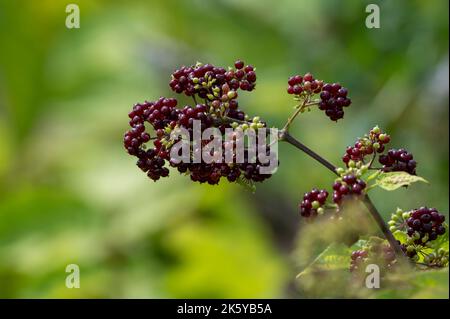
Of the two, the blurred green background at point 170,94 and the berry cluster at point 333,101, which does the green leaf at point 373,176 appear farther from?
the blurred green background at point 170,94

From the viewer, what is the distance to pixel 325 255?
1.22 meters

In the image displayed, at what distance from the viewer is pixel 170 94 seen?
5.07m

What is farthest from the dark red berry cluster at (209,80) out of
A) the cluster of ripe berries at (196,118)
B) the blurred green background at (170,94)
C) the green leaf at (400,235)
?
the blurred green background at (170,94)

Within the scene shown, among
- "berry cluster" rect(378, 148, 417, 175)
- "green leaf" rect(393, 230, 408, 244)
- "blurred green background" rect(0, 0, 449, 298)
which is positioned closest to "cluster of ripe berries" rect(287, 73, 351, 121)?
"berry cluster" rect(378, 148, 417, 175)

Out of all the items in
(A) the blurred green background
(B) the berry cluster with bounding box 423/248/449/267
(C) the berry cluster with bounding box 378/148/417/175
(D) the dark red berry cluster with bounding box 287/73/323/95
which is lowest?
(B) the berry cluster with bounding box 423/248/449/267

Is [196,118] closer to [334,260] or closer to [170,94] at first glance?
[334,260]

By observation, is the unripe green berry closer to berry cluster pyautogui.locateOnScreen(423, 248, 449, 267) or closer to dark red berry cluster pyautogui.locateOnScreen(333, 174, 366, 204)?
dark red berry cluster pyautogui.locateOnScreen(333, 174, 366, 204)

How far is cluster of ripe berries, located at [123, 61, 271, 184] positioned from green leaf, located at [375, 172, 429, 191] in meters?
0.17

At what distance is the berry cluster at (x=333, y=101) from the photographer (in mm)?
1238

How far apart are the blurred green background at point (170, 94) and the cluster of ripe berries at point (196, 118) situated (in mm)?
1877

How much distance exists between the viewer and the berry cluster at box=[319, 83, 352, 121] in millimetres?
1238

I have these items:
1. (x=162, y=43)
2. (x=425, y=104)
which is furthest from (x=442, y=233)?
(x=162, y=43)

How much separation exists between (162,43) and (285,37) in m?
1.25

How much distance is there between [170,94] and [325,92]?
3854 millimetres
